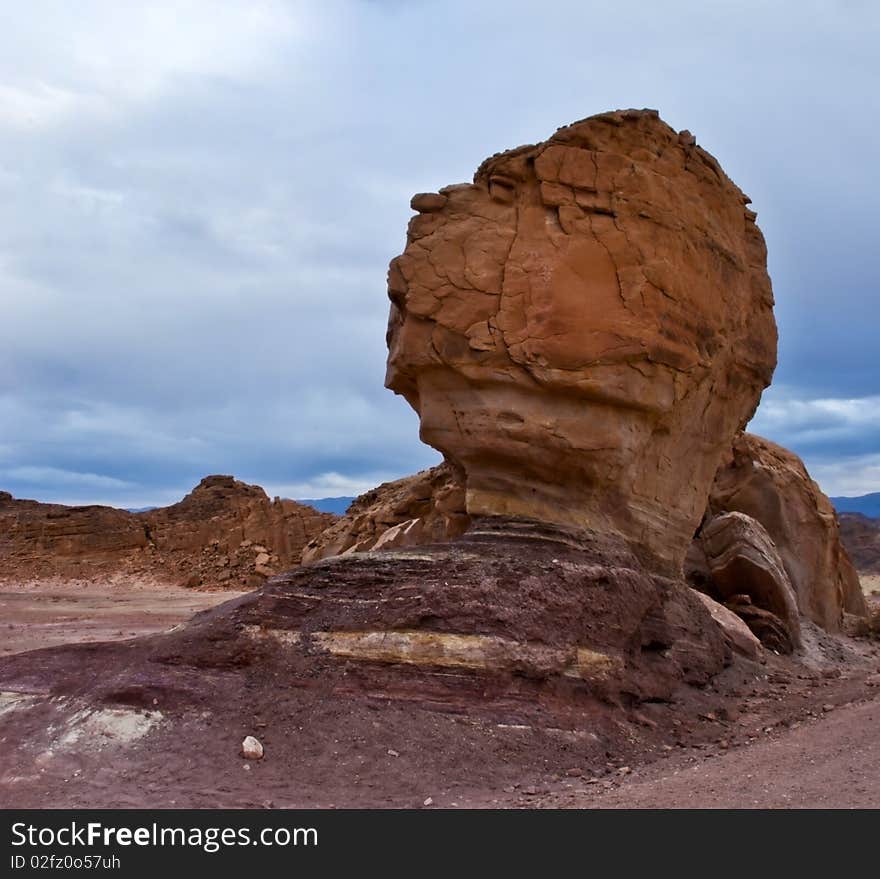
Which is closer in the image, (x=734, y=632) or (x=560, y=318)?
(x=560, y=318)

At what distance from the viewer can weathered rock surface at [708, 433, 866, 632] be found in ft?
53.7

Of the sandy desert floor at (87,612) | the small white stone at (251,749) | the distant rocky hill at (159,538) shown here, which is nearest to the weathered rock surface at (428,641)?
the small white stone at (251,749)

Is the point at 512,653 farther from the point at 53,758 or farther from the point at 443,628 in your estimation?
the point at 53,758

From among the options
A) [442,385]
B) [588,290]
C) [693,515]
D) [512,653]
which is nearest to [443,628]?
[512,653]

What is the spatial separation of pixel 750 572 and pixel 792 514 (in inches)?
143

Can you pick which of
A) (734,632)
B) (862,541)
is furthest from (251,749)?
(862,541)

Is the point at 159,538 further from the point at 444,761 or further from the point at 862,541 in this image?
the point at 862,541

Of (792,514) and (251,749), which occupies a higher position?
(792,514)

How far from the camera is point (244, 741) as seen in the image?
6945 mm

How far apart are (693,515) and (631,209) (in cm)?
415

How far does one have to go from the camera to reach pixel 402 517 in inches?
760

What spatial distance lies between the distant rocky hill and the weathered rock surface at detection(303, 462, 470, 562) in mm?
8670

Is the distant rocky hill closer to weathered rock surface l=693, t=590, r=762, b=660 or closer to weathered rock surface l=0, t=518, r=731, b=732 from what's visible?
weathered rock surface l=693, t=590, r=762, b=660

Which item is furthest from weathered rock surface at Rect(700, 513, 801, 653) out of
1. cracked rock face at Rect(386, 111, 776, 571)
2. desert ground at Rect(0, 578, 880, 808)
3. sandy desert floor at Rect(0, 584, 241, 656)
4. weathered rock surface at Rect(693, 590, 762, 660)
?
sandy desert floor at Rect(0, 584, 241, 656)
